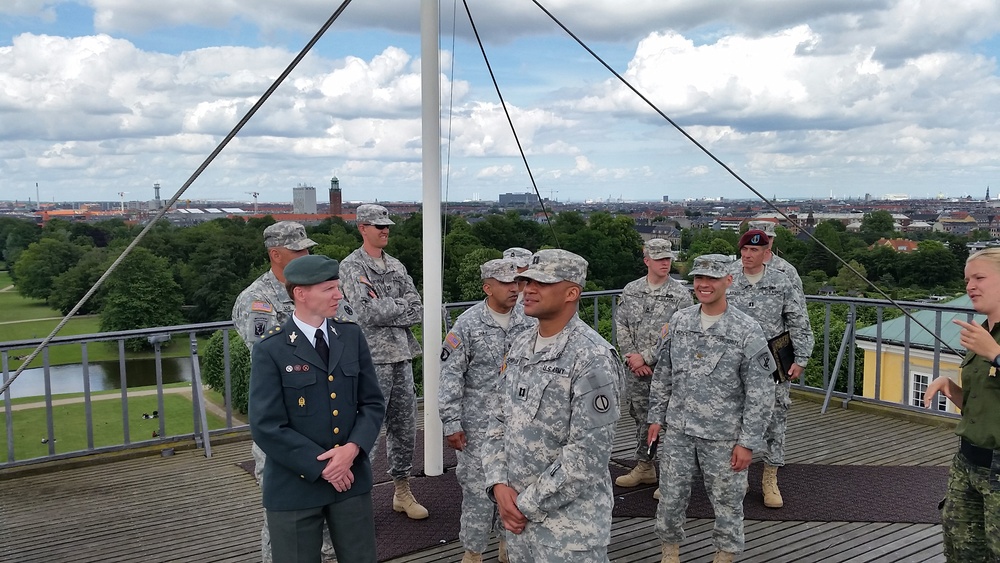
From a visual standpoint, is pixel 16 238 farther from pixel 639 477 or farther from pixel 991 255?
pixel 991 255

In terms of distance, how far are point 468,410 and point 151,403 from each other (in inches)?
1690

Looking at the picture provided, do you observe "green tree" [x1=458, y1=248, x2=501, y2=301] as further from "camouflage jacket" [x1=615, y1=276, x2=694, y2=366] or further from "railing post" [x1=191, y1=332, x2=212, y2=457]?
"camouflage jacket" [x1=615, y1=276, x2=694, y2=366]

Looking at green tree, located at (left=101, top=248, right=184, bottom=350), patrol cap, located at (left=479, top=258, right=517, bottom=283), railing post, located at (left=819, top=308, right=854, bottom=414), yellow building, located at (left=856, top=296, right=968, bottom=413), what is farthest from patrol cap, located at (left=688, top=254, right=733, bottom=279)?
green tree, located at (left=101, top=248, right=184, bottom=350)

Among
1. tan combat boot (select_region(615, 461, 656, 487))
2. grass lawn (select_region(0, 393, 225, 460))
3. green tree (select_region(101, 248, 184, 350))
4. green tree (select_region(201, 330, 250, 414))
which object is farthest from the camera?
green tree (select_region(101, 248, 184, 350))

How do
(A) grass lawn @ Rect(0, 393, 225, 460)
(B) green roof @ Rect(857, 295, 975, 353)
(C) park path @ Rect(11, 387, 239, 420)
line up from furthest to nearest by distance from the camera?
(C) park path @ Rect(11, 387, 239, 420)
(A) grass lawn @ Rect(0, 393, 225, 460)
(B) green roof @ Rect(857, 295, 975, 353)

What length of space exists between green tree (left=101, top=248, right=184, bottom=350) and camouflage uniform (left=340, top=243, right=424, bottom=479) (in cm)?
4939

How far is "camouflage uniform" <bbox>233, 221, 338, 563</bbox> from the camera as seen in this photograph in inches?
143

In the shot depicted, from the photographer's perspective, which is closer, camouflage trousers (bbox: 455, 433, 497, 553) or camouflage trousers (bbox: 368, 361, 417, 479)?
camouflage trousers (bbox: 455, 433, 497, 553)

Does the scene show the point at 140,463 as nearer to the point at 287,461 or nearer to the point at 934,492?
the point at 287,461

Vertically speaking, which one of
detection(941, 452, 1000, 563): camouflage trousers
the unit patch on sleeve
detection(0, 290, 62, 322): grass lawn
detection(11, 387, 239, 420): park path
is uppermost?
the unit patch on sleeve

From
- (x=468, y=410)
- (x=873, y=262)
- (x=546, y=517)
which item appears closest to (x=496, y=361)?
(x=468, y=410)

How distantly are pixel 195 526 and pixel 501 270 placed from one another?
8.55 feet

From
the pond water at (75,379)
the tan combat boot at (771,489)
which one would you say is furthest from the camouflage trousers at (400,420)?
the pond water at (75,379)

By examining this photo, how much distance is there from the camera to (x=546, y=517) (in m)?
2.59
